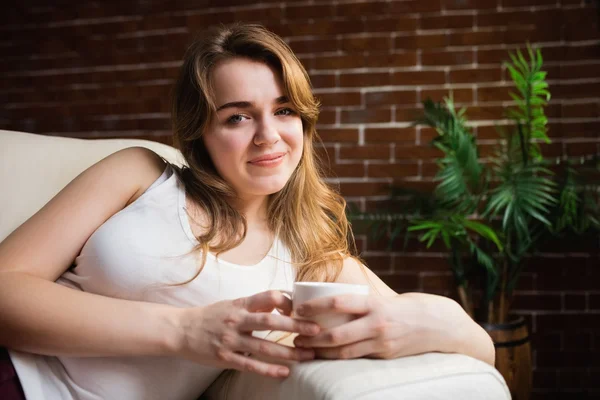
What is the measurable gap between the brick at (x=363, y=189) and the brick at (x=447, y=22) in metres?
0.77

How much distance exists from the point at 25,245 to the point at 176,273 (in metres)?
0.28

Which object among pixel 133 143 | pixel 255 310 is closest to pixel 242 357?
pixel 255 310

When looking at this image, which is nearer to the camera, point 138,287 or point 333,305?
point 333,305

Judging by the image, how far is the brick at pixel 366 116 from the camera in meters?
2.89

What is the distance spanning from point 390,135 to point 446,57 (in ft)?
1.45

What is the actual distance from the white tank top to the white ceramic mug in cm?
32

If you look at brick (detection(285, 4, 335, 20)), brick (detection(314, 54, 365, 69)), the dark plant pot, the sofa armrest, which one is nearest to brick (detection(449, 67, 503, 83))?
brick (detection(314, 54, 365, 69))

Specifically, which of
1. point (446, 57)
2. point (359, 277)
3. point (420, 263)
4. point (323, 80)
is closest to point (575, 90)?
point (446, 57)

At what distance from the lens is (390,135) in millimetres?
2885

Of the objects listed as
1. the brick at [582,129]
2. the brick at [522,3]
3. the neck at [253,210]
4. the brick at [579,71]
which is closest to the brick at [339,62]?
the brick at [522,3]

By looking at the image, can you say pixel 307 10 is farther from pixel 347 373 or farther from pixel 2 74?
pixel 347 373

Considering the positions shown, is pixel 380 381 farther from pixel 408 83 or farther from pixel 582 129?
pixel 582 129

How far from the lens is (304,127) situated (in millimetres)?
1425

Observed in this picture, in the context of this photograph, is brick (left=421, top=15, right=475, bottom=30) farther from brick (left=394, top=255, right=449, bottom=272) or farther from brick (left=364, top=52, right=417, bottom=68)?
brick (left=394, top=255, right=449, bottom=272)
